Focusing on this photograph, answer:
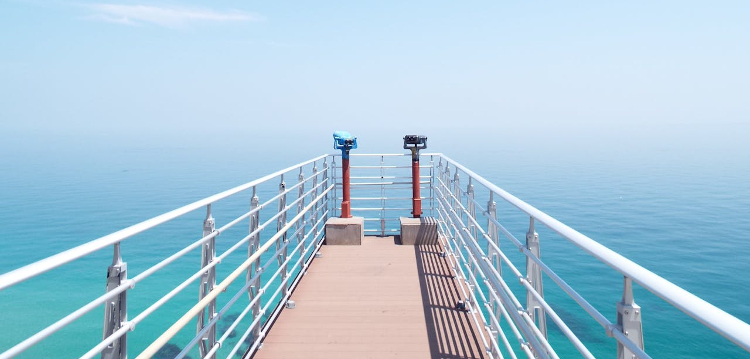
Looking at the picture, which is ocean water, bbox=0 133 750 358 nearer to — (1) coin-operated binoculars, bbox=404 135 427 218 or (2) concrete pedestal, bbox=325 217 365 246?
(1) coin-operated binoculars, bbox=404 135 427 218

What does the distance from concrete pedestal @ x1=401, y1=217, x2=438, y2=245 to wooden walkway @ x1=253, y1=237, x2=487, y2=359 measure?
0.74 metres

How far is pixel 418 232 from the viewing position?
655 centimetres

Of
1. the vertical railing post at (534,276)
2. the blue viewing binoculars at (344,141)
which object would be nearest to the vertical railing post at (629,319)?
the vertical railing post at (534,276)

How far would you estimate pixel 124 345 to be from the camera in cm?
178

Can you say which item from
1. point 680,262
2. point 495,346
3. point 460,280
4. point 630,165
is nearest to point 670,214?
point 680,262

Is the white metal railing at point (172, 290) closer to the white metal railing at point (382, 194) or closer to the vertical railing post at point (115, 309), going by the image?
the vertical railing post at point (115, 309)

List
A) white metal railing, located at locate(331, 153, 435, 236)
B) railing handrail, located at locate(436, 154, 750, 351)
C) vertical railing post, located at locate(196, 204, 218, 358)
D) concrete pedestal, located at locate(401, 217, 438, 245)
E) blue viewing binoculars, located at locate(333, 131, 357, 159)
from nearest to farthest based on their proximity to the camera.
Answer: railing handrail, located at locate(436, 154, 750, 351)
vertical railing post, located at locate(196, 204, 218, 358)
concrete pedestal, located at locate(401, 217, 438, 245)
blue viewing binoculars, located at locate(333, 131, 357, 159)
white metal railing, located at locate(331, 153, 435, 236)

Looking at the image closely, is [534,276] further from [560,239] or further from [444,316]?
[560,239]

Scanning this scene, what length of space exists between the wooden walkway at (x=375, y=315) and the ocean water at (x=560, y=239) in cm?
529

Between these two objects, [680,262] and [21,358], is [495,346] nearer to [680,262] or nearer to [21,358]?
[21,358]

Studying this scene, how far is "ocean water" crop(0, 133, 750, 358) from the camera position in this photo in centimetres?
998

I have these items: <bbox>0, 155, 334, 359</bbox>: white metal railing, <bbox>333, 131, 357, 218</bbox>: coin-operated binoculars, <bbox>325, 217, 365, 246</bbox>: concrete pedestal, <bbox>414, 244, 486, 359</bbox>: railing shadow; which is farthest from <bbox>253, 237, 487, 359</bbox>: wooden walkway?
<bbox>333, 131, 357, 218</bbox>: coin-operated binoculars

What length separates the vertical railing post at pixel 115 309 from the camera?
5.42 feet

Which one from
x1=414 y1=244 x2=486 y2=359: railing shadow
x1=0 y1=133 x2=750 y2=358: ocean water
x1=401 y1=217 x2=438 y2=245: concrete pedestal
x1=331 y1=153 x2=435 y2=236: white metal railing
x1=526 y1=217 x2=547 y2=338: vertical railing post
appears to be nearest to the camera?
x1=526 y1=217 x2=547 y2=338: vertical railing post
